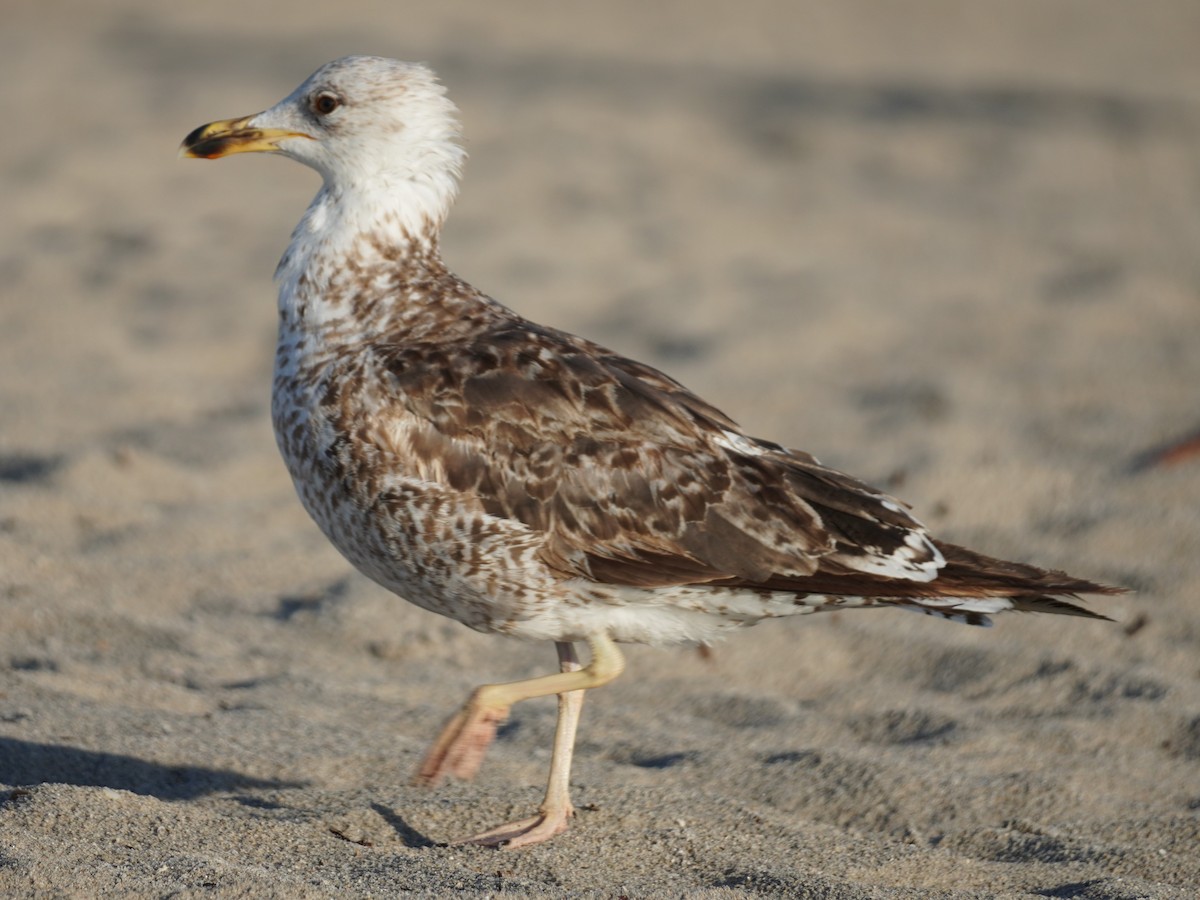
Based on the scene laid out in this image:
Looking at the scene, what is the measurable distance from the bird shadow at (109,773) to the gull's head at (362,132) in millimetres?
1888

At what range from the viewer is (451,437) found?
14.9 ft

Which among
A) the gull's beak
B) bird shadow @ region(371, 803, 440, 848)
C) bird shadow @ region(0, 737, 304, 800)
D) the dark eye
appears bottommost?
bird shadow @ region(0, 737, 304, 800)

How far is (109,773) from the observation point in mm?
4816

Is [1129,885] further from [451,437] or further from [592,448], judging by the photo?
[451,437]

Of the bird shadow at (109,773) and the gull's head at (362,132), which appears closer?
the bird shadow at (109,773)

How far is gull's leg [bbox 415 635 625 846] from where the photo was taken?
14.7 feet

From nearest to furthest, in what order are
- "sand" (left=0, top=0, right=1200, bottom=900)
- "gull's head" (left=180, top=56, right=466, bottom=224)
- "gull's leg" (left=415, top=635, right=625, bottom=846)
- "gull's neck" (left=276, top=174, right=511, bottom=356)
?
"gull's leg" (left=415, top=635, right=625, bottom=846), "sand" (left=0, top=0, right=1200, bottom=900), "gull's neck" (left=276, top=174, right=511, bottom=356), "gull's head" (left=180, top=56, right=466, bottom=224)

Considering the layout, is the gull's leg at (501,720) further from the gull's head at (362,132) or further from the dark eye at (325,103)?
the dark eye at (325,103)

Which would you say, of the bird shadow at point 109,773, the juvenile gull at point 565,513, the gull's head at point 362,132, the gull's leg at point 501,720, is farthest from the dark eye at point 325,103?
the bird shadow at point 109,773

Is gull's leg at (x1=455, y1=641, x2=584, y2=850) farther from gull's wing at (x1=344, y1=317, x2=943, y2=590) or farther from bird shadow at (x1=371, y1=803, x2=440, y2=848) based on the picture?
gull's wing at (x1=344, y1=317, x2=943, y2=590)

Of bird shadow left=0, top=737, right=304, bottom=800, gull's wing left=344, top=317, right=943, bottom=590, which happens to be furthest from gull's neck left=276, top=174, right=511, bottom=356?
bird shadow left=0, top=737, right=304, bottom=800

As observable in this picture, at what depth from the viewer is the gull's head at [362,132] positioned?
5230 millimetres

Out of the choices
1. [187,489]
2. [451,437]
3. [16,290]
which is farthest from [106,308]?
[451,437]

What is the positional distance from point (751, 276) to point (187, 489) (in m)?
4.53
